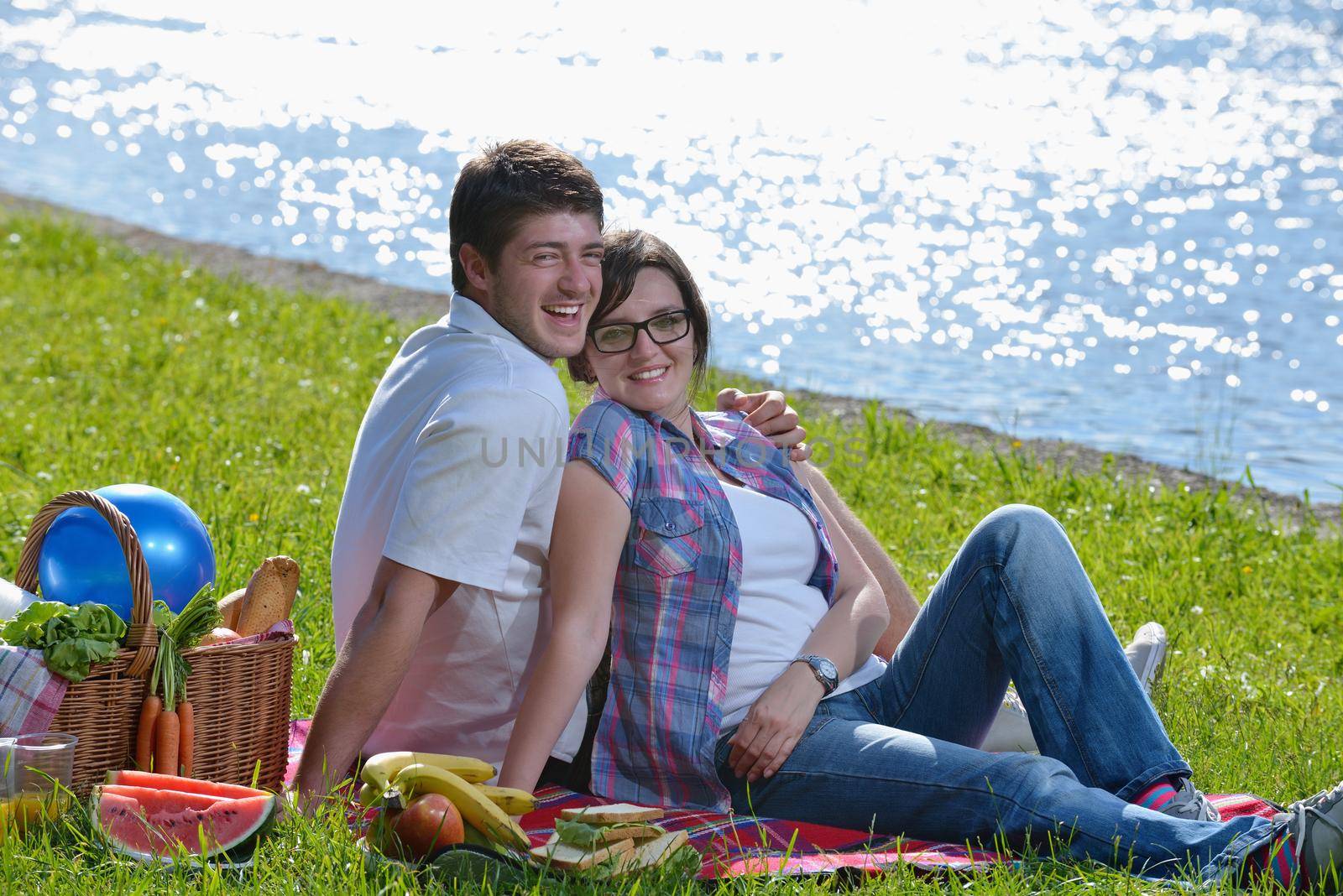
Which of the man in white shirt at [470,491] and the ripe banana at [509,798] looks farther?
the man in white shirt at [470,491]

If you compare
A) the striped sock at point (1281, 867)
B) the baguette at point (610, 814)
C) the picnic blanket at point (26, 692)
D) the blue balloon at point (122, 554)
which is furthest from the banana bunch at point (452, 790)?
the striped sock at point (1281, 867)

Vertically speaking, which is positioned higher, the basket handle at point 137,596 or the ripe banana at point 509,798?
the basket handle at point 137,596

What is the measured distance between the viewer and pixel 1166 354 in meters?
12.1

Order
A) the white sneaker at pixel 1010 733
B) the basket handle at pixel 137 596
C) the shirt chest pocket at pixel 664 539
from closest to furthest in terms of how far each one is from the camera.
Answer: the basket handle at pixel 137 596
the shirt chest pocket at pixel 664 539
the white sneaker at pixel 1010 733

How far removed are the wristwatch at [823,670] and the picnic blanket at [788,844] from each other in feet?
1.16

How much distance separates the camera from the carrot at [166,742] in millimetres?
3420

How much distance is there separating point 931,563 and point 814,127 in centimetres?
1838

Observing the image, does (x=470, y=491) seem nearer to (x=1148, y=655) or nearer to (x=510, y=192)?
(x=510, y=192)

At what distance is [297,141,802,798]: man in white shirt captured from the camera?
3.29 metres

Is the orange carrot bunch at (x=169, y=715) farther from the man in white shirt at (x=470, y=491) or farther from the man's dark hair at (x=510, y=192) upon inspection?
the man's dark hair at (x=510, y=192)

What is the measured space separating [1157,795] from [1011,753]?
37 centimetres

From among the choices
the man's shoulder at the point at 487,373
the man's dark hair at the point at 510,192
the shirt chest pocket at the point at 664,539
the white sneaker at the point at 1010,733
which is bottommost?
the white sneaker at the point at 1010,733

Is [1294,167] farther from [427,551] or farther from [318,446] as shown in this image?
[427,551]

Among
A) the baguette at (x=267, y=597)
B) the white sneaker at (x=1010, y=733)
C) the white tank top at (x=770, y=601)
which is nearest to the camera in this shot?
the white tank top at (x=770, y=601)
